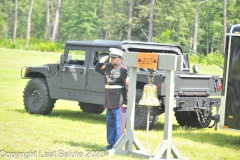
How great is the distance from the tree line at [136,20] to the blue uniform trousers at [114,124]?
3240 centimetres

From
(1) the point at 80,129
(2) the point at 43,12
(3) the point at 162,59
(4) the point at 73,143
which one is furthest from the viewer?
(2) the point at 43,12

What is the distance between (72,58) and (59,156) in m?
6.14

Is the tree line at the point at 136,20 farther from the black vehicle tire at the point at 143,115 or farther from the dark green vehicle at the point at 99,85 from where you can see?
the black vehicle tire at the point at 143,115

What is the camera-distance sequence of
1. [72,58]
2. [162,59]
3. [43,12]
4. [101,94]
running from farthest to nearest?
[43,12] < [72,58] < [101,94] < [162,59]

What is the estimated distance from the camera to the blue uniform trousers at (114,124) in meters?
10.8

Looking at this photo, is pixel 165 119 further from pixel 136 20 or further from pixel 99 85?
pixel 136 20

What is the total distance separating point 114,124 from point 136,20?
57159mm

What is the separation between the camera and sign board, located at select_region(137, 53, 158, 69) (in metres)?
9.89

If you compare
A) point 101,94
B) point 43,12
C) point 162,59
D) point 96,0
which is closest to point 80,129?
point 101,94

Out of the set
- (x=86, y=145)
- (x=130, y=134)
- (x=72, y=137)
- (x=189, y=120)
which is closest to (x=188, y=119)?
(x=189, y=120)

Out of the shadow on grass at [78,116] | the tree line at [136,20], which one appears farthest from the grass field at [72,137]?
the tree line at [136,20]

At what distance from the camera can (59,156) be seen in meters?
10.1

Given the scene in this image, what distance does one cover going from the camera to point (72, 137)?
12523 millimetres

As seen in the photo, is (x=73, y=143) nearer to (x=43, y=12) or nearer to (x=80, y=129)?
(x=80, y=129)
